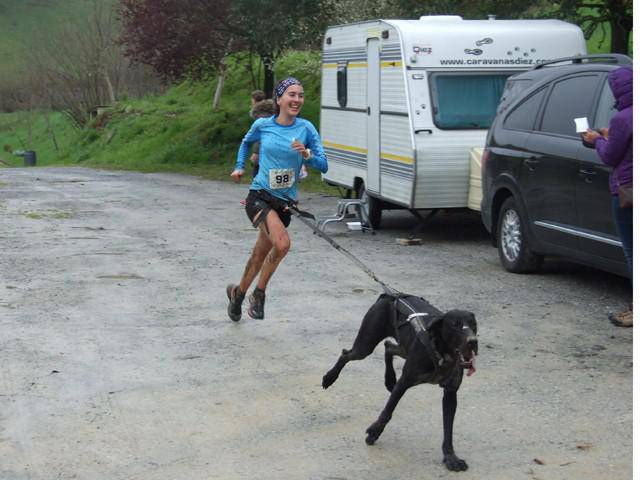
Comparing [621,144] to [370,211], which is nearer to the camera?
[621,144]

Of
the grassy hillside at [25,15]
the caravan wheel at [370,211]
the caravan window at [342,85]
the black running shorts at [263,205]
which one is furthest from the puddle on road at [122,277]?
the grassy hillside at [25,15]

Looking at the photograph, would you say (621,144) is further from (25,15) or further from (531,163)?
(25,15)

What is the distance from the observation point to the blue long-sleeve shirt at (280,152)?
8055mm

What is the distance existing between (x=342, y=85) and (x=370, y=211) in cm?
200

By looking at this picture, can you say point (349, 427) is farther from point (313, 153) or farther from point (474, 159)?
point (474, 159)

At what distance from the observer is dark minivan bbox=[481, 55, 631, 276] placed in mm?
9055

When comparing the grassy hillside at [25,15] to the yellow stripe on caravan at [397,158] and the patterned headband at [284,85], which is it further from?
the patterned headband at [284,85]

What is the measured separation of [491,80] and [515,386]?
746cm

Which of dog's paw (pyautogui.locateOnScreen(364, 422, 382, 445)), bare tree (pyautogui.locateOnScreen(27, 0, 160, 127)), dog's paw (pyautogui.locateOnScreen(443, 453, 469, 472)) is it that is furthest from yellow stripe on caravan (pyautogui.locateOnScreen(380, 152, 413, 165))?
bare tree (pyautogui.locateOnScreen(27, 0, 160, 127))

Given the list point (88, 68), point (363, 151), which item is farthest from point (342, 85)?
point (88, 68)

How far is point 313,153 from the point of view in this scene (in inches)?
316

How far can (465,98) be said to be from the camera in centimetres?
1326

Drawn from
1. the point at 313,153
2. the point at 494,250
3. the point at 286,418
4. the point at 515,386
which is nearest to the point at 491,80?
the point at 494,250

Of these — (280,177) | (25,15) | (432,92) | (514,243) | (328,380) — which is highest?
(432,92)
